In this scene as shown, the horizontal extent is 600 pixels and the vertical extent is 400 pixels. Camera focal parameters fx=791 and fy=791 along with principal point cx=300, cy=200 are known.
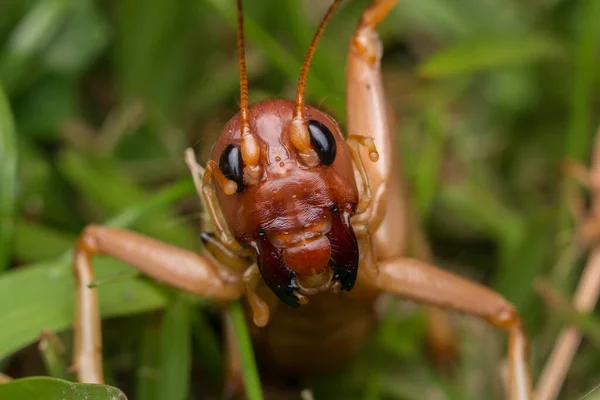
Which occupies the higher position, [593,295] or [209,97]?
[209,97]

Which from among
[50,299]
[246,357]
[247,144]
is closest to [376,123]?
[247,144]

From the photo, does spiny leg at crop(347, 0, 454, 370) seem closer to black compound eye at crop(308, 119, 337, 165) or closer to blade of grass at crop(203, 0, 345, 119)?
black compound eye at crop(308, 119, 337, 165)

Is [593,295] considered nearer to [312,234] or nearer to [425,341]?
[425,341]

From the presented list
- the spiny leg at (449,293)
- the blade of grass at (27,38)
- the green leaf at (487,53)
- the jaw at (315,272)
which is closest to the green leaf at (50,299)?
the jaw at (315,272)

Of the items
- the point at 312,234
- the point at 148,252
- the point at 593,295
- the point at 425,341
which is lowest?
the point at 425,341

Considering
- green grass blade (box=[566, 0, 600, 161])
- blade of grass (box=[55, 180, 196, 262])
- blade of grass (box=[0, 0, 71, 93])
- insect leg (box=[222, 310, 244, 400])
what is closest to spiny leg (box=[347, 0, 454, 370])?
blade of grass (box=[55, 180, 196, 262])

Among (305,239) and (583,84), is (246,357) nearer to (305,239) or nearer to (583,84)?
(305,239)

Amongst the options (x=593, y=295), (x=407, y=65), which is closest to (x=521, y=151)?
(x=407, y=65)
